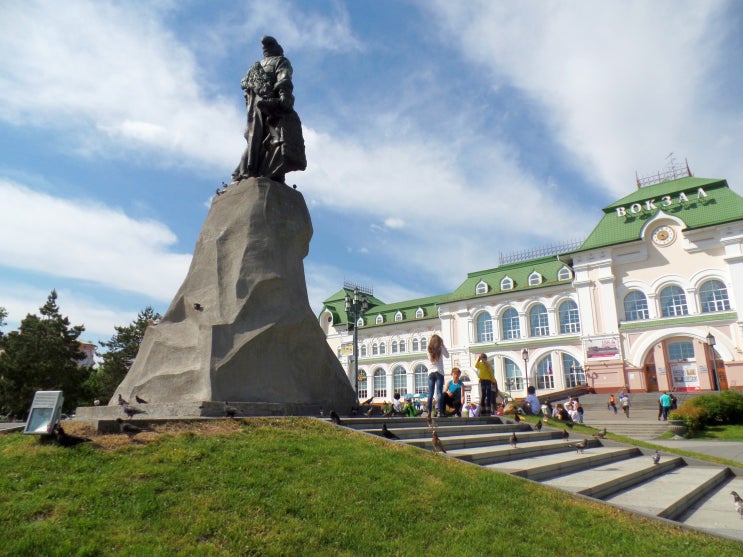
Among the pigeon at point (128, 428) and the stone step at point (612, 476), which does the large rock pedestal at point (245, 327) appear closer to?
the pigeon at point (128, 428)

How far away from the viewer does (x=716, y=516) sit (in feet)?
21.5

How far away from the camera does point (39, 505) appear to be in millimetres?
4270

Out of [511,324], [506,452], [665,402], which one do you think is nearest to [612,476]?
[506,452]

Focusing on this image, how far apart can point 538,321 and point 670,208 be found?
14.4 metres

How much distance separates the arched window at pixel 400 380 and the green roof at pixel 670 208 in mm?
23150

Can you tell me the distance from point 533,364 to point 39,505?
45739mm

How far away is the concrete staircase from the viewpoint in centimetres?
652

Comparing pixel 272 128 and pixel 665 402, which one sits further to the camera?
pixel 665 402

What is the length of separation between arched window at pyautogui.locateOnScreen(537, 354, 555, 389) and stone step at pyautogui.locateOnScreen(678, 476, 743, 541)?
38.1 meters

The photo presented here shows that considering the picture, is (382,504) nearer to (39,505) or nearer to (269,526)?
(269,526)

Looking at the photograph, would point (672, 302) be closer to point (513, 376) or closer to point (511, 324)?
point (511, 324)

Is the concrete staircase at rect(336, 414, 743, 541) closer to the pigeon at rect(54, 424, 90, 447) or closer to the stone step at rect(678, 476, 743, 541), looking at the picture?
the stone step at rect(678, 476, 743, 541)

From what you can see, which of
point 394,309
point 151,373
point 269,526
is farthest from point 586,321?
point 269,526

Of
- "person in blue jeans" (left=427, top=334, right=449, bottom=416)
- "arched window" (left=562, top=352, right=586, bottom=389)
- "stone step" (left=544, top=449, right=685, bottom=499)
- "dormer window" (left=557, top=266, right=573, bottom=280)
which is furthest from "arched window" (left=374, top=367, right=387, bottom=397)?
"stone step" (left=544, top=449, right=685, bottom=499)
